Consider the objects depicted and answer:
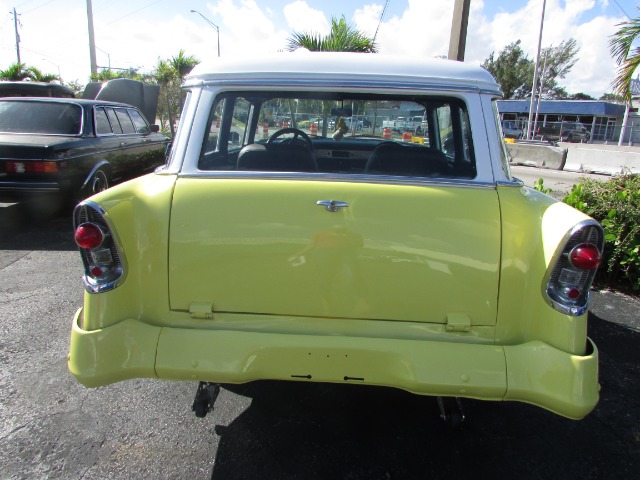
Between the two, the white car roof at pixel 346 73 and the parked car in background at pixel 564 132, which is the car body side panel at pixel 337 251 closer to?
the white car roof at pixel 346 73

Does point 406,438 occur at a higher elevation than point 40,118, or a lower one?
lower

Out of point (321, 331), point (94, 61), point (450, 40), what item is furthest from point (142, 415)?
point (94, 61)

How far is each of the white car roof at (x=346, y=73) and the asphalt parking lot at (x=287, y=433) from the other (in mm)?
1801

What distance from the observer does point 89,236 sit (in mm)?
1998

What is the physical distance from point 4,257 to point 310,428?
14.5 feet

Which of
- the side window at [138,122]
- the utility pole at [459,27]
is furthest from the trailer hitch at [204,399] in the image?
the side window at [138,122]

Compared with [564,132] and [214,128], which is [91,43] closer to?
[214,128]

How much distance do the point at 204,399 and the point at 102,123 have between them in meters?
6.09

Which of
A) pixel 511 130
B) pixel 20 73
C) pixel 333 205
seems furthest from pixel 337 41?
pixel 511 130

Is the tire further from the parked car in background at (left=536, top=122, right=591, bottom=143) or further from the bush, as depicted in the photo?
the parked car in background at (left=536, top=122, right=591, bottom=143)

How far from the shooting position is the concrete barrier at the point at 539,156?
1509 centimetres

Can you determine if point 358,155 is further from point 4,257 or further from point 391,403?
point 4,257

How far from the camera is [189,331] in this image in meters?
2.04

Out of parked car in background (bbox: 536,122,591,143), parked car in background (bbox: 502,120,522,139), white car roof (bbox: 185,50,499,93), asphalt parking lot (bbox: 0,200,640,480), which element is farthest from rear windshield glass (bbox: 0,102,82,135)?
parked car in background (bbox: 536,122,591,143)
